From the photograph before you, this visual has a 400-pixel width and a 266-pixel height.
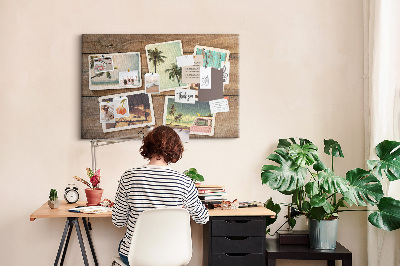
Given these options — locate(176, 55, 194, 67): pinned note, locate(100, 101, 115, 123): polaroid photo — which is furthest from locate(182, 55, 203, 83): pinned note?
locate(100, 101, 115, 123): polaroid photo

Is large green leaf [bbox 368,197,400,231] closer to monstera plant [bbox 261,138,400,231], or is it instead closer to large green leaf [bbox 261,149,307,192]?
monstera plant [bbox 261,138,400,231]

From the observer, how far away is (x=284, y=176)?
3.33 meters

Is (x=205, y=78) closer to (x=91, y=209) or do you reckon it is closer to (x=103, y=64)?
(x=103, y=64)

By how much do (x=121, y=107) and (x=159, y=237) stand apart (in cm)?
156

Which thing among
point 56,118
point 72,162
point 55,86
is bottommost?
point 72,162

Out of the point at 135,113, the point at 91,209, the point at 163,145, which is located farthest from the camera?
the point at 135,113

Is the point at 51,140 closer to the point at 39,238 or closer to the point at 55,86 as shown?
the point at 55,86

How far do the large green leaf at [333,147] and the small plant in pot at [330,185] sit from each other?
0.71 feet

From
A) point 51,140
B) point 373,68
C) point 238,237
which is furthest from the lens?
point 51,140

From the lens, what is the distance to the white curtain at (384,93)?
3.36 meters

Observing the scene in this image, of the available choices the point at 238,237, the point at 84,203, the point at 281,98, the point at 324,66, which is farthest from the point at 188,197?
the point at 324,66

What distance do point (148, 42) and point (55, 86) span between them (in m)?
0.77

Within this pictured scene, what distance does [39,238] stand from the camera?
12.3 ft

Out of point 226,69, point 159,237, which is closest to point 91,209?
point 159,237
